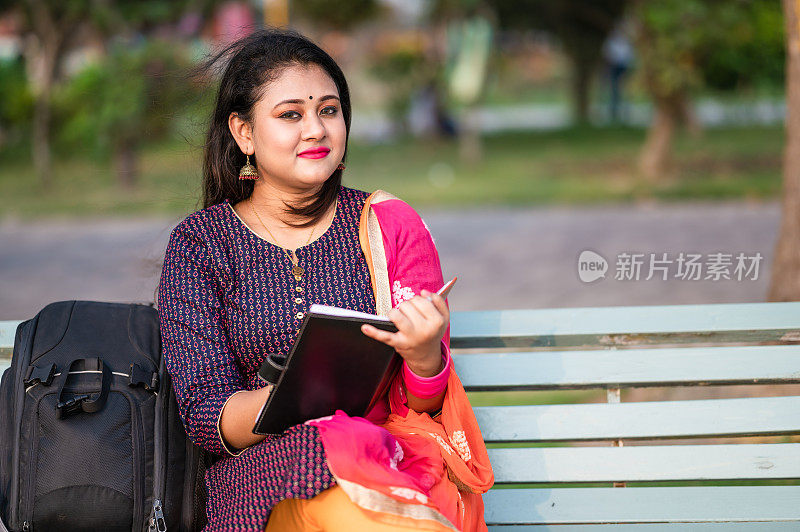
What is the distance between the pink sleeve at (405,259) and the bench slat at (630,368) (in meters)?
0.36

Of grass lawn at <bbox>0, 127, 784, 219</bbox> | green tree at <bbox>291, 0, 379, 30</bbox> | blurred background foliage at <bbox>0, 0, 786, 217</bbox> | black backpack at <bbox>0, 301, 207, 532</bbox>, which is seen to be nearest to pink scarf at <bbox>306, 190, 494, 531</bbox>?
black backpack at <bbox>0, 301, 207, 532</bbox>

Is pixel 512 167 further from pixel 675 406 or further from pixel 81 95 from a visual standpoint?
pixel 675 406

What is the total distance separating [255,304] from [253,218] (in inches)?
12.0

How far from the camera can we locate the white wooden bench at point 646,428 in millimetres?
2740

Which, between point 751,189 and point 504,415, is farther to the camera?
point 751,189

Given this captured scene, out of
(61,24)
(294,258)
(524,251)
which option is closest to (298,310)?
(294,258)

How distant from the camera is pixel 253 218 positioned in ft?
8.79

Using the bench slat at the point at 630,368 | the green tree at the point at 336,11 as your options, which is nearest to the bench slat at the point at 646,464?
the bench slat at the point at 630,368

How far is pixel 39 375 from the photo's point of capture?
242 centimetres

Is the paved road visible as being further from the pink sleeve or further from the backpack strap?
the pink sleeve

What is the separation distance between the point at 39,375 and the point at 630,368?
1716mm

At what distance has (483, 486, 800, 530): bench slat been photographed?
272 cm

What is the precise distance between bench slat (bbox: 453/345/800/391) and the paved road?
158 inches

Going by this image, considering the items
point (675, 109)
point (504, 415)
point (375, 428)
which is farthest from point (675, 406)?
point (675, 109)
